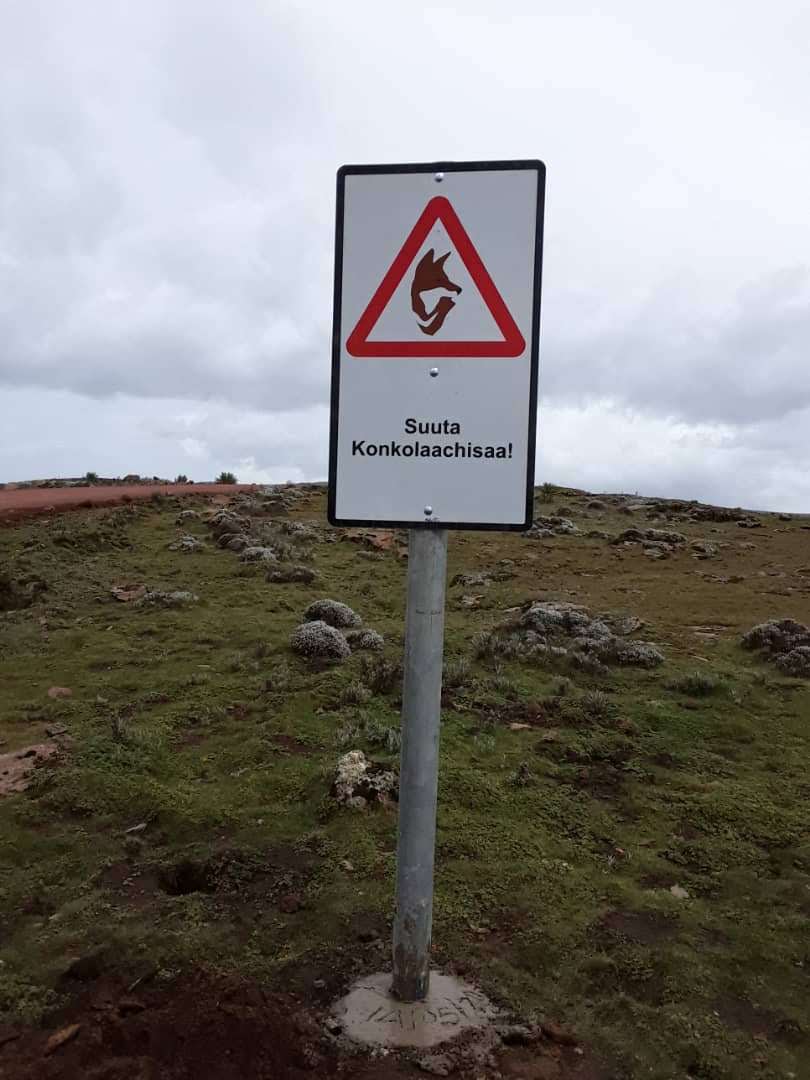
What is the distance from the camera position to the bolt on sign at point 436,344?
3.15 metres

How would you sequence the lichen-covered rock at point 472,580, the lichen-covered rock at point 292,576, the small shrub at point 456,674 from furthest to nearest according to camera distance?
the lichen-covered rock at point 472,580 < the lichen-covered rock at point 292,576 < the small shrub at point 456,674

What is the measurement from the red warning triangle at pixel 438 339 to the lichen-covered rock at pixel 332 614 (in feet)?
23.8

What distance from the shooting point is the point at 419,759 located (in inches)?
132

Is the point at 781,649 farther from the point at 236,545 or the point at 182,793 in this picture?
the point at 236,545

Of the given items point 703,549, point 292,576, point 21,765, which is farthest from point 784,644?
point 703,549

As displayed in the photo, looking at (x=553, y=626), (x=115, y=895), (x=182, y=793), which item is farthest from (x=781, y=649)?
(x=115, y=895)

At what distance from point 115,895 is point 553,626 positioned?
22.3 feet

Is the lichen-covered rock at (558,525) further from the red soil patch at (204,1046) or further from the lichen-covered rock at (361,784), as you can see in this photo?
the red soil patch at (204,1046)

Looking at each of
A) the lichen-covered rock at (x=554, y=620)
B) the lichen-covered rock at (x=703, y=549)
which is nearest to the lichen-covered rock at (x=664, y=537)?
the lichen-covered rock at (x=703, y=549)

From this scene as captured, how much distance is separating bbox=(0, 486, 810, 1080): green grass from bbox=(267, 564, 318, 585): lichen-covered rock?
2395 mm

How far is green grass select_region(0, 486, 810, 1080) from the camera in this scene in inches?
150

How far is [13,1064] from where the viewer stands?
307 cm

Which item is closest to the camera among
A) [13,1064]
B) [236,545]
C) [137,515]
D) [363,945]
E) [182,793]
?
[13,1064]

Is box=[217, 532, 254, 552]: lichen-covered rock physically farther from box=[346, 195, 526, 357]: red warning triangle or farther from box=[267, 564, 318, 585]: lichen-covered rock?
box=[346, 195, 526, 357]: red warning triangle
